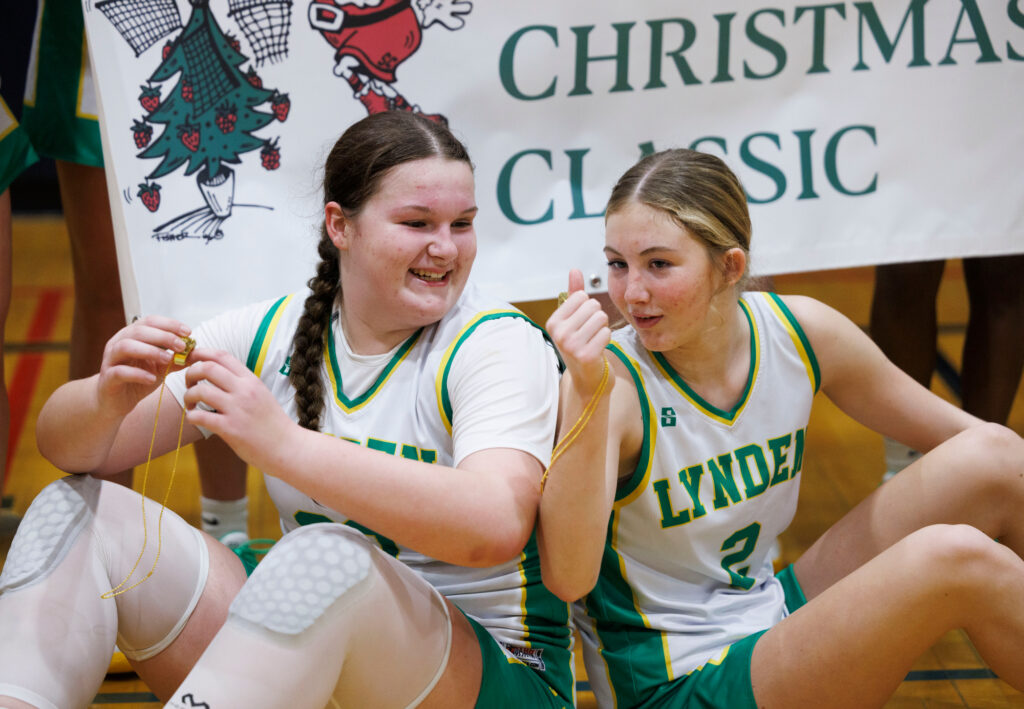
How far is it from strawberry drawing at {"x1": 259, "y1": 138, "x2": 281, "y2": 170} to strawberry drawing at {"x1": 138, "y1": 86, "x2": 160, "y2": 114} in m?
0.23

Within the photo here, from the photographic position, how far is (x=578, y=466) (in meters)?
1.55

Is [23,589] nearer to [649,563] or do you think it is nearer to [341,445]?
[341,445]

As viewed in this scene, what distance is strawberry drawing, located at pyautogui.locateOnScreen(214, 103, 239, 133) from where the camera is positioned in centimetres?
235

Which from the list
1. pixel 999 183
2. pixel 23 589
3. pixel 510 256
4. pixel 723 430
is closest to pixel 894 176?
pixel 999 183

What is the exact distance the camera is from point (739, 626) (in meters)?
1.82

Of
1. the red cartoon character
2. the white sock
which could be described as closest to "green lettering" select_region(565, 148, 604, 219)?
the red cartoon character

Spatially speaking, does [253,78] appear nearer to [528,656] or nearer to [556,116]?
[556,116]

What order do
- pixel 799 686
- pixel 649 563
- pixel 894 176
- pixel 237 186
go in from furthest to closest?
1. pixel 894 176
2. pixel 237 186
3. pixel 649 563
4. pixel 799 686

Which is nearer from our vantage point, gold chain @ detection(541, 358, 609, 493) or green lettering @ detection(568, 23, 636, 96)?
gold chain @ detection(541, 358, 609, 493)

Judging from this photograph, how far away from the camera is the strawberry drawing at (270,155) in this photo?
240 cm

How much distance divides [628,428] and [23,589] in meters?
0.93

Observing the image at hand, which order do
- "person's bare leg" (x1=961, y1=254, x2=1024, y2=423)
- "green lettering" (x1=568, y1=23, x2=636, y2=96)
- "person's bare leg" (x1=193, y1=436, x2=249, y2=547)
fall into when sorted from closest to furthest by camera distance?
"green lettering" (x1=568, y1=23, x2=636, y2=96), "person's bare leg" (x1=193, y1=436, x2=249, y2=547), "person's bare leg" (x1=961, y1=254, x2=1024, y2=423)

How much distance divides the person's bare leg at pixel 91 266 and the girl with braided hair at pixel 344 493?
0.89m

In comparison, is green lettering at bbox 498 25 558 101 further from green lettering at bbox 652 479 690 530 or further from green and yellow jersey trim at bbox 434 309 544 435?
green lettering at bbox 652 479 690 530
